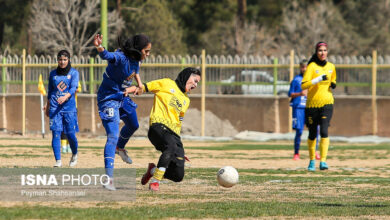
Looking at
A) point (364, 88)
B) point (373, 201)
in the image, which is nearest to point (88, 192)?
point (373, 201)

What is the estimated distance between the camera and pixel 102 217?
28.2ft

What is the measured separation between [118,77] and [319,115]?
5045 millimetres

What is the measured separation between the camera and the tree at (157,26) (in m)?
50.4

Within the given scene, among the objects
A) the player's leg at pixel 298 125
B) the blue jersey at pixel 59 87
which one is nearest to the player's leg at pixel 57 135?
the blue jersey at pixel 59 87

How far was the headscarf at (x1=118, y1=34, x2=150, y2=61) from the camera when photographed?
36.9ft

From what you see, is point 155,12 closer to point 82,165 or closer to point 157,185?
point 82,165

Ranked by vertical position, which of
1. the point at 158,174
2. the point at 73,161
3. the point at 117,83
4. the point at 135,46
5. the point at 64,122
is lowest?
the point at 73,161

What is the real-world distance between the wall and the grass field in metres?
5.82

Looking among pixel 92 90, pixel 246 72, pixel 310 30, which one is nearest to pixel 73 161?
pixel 246 72

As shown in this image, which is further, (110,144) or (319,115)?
(319,115)

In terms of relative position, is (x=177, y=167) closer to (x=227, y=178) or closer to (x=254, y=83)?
(x=227, y=178)

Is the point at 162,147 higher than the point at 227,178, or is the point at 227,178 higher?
the point at 162,147

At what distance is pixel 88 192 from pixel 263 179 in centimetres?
355

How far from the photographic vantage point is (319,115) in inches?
601
